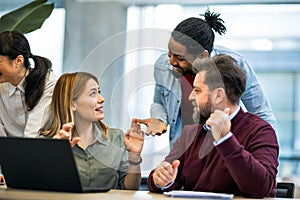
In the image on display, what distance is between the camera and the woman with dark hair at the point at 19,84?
2301 millimetres

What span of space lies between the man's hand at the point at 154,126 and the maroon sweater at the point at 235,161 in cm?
11

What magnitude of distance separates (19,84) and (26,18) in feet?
2.06

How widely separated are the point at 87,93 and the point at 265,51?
2.93 meters

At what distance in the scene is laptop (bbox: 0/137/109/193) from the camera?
4.80 feet

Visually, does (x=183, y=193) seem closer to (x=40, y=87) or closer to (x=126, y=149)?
(x=126, y=149)

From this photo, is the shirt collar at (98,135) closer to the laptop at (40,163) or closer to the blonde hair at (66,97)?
the blonde hair at (66,97)

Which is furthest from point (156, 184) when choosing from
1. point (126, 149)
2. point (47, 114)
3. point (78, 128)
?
point (47, 114)

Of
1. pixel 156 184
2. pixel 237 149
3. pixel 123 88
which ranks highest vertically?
pixel 123 88

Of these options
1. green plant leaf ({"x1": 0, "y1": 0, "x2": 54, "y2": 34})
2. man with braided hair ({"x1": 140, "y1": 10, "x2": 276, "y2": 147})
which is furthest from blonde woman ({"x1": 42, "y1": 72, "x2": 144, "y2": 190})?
green plant leaf ({"x1": 0, "y1": 0, "x2": 54, "y2": 34})

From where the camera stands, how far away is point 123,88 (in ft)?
6.89

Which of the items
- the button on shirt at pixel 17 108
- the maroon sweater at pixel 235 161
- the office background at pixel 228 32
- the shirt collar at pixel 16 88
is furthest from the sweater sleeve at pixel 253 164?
the office background at pixel 228 32

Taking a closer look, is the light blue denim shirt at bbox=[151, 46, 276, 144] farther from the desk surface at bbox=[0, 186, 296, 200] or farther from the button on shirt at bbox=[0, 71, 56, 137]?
the desk surface at bbox=[0, 186, 296, 200]

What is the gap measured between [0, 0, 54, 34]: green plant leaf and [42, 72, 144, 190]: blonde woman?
2.83 feet

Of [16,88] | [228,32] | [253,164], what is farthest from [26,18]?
[228,32]
